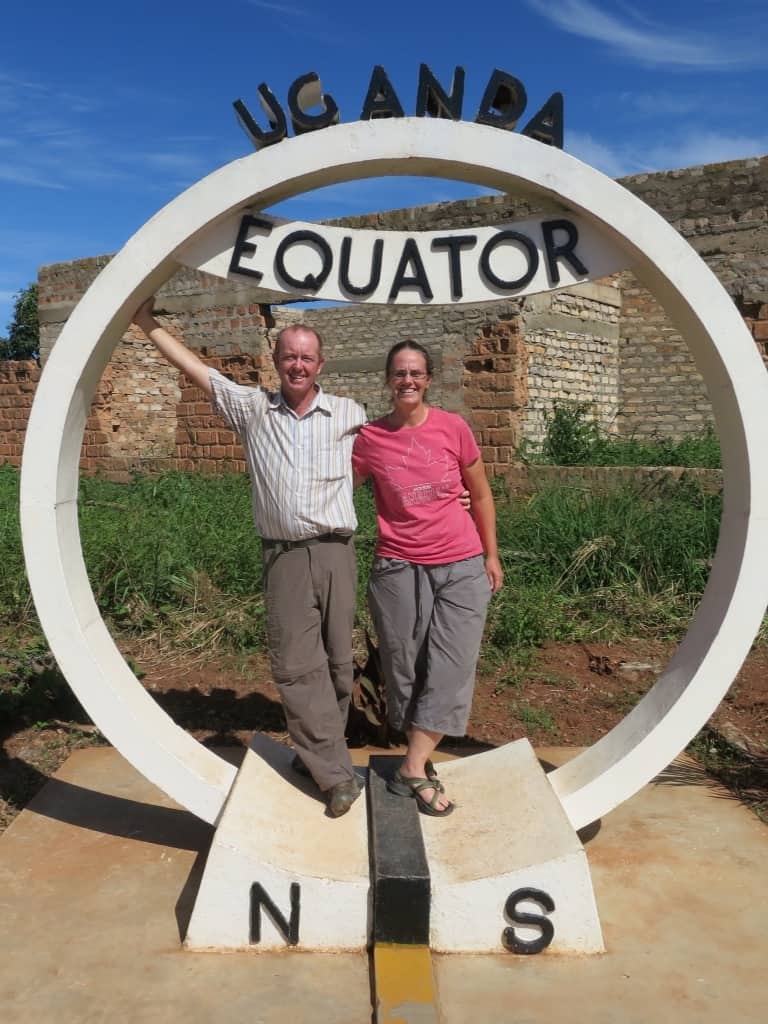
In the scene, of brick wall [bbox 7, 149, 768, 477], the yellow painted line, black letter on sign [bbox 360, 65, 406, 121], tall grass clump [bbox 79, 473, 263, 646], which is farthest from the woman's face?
brick wall [bbox 7, 149, 768, 477]

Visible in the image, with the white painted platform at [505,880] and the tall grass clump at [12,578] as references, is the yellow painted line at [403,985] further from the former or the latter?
the tall grass clump at [12,578]

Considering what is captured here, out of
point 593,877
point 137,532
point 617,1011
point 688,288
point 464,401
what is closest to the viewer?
point 617,1011

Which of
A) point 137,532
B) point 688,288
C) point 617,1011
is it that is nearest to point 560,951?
point 617,1011

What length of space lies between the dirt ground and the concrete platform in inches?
18.7

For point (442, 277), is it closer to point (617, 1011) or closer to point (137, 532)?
point (617, 1011)

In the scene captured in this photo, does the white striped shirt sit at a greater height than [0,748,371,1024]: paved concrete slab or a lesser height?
greater

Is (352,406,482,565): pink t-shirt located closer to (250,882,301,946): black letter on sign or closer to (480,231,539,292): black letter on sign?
(480,231,539,292): black letter on sign

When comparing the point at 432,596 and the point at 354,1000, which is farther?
the point at 432,596

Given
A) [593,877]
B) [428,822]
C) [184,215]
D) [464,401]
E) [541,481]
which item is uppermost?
[184,215]

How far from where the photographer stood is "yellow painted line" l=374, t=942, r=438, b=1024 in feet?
8.11

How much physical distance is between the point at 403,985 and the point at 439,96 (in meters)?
2.78

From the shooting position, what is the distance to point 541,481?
916 cm

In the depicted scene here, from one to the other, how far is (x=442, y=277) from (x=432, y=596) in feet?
3.69

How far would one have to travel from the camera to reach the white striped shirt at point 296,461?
10.3 ft
